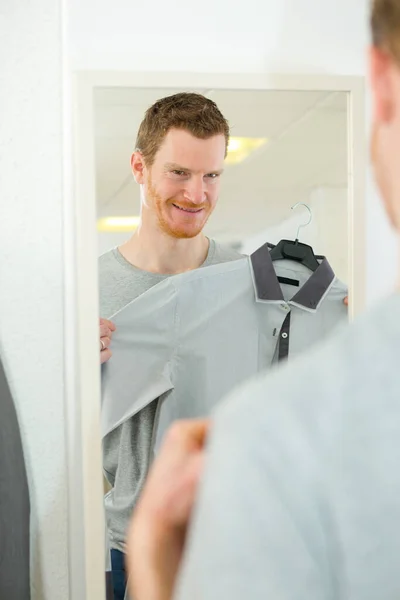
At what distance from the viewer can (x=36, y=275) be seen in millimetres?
1418

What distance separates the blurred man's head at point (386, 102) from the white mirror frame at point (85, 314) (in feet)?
2.98

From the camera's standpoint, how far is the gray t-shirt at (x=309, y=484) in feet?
1.34

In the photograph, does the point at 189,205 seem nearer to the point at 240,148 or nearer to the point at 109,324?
the point at 240,148

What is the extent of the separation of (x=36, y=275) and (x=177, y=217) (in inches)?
10.2

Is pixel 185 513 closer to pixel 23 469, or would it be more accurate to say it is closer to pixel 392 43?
pixel 392 43

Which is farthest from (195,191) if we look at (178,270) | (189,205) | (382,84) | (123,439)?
(382,84)

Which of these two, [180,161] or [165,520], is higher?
[180,161]

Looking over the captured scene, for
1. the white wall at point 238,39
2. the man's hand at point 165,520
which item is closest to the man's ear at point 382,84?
the man's hand at point 165,520

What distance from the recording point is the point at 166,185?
1.38 metres

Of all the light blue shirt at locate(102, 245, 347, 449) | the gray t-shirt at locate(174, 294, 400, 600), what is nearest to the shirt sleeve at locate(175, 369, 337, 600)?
the gray t-shirt at locate(174, 294, 400, 600)

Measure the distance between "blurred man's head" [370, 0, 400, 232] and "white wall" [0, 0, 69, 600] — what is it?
97cm

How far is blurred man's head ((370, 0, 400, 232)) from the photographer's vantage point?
49cm

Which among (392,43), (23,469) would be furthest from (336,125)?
(392,43)

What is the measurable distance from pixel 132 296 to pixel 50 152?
282mm
